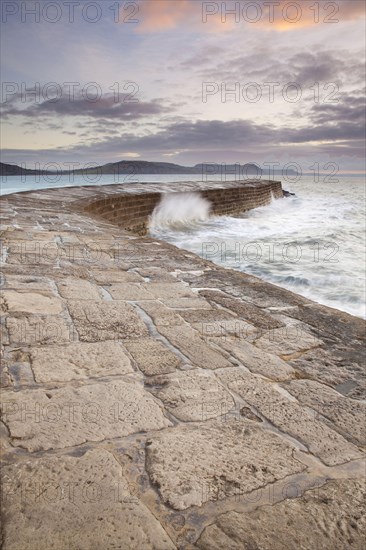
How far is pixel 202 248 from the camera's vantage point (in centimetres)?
969

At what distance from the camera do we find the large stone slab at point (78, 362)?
6.88ft

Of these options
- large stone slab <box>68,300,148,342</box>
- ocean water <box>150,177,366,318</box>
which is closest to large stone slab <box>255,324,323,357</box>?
large stone slab <box>68,300,148,342</box>

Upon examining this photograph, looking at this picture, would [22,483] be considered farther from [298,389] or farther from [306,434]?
[298,389]

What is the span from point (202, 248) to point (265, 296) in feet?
19.4

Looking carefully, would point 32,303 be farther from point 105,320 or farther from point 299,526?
point 299,526

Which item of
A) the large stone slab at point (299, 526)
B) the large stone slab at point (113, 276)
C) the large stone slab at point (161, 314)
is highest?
the large stone slab at point (113, 276)

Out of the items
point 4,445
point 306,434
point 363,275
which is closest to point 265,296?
point 306,434

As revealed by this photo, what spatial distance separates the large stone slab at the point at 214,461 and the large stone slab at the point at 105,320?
1.00 m

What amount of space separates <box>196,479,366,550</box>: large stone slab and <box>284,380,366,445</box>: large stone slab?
458 mm

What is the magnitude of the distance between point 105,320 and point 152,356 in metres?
0.59

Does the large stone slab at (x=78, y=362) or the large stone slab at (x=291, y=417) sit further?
the large stone slab at (x=78, y=362)

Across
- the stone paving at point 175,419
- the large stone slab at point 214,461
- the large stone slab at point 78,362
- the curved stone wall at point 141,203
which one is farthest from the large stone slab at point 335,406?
the curved stone wall at point 141,203

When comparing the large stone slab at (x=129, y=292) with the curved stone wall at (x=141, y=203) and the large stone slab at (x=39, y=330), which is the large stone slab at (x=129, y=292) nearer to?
the large stone slab at (x=39, y=330)

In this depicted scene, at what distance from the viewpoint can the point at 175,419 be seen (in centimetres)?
184
